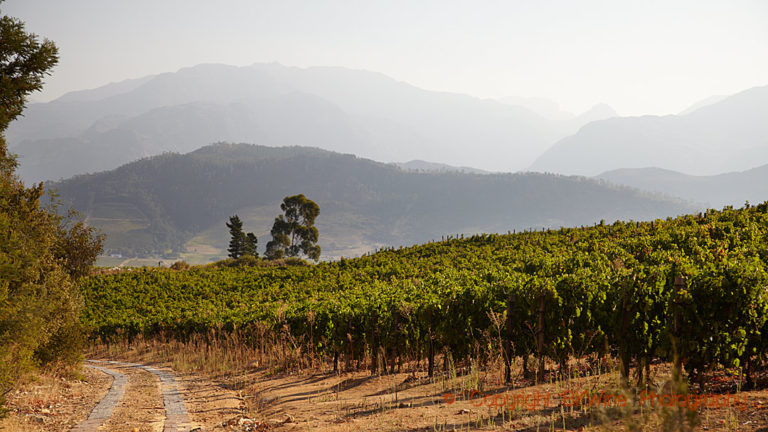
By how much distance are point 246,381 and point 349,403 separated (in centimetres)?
640

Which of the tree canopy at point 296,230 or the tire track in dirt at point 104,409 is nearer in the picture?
the tire track in dirt at point 104,409

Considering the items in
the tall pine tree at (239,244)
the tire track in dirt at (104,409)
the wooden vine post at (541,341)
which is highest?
the tall pine tree at (239,244)

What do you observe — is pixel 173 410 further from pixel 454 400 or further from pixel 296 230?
pixel 296 230

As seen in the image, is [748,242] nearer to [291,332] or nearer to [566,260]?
[566,260]

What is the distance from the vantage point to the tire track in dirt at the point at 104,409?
9273 mm

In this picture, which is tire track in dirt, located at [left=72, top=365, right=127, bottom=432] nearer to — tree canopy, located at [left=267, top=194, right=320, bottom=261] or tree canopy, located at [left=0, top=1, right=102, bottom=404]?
tree canopy, located at [left=0, top=1, right=102, bottom=404]

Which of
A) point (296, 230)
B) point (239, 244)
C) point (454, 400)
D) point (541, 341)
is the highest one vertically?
point (296, 230)

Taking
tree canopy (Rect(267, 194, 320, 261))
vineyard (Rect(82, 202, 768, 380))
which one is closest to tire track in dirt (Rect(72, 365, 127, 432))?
vineyard (Rect(82, 202, 768, 380))

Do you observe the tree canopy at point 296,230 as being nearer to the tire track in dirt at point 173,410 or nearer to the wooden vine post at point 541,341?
the tire track in dirt at point 173,410

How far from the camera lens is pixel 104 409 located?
36.1ft

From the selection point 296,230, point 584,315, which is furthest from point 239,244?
point 584,315

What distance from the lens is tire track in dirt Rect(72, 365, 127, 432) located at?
927cm

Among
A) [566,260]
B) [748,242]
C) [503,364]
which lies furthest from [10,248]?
[748,242]

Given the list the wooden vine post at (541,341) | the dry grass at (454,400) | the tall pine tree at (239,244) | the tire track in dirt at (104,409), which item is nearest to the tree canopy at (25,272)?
the tire track in dirt at (104,409)
